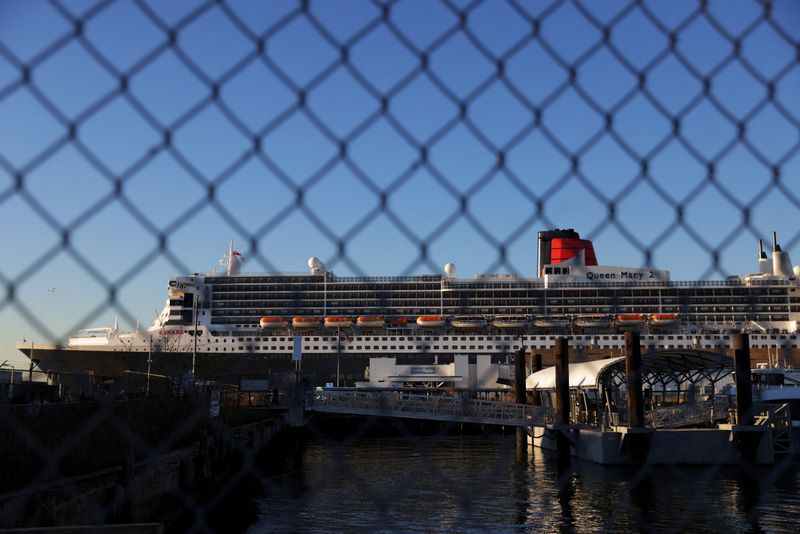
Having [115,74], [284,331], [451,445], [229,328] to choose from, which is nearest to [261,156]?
[115,74]

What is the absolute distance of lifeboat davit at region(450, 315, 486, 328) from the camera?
43634 mm

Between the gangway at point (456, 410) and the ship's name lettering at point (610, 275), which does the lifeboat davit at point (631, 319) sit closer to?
the ship's name lettering at point (610, 275)

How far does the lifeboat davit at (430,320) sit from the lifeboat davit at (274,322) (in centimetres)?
806

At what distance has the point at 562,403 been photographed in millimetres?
18625

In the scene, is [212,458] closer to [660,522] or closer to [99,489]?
[99,489]

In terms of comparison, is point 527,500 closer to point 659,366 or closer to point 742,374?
point 742,374

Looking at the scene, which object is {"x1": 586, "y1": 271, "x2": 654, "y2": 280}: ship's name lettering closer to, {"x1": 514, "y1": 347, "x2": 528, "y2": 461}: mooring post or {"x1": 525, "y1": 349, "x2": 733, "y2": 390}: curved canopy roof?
{"x1": 514, "y1": 347, "x2": 528, "y2": 461}: mooring post

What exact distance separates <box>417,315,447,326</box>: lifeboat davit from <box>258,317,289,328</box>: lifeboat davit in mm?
8065

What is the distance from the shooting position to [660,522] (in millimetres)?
11531

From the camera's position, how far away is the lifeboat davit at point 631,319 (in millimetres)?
40594

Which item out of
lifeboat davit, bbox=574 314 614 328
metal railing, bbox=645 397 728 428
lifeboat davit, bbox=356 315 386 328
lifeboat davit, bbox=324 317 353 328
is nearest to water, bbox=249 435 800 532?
metal railing, bbox=645 397 728 428

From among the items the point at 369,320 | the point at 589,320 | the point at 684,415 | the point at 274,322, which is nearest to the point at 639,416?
the point at 684,415

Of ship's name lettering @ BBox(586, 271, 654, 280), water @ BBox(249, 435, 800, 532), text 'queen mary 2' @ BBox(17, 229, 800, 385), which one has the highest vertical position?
ship's name lettering @ BBox(586, 271, 654, 280)

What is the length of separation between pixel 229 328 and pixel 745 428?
1428 inches
